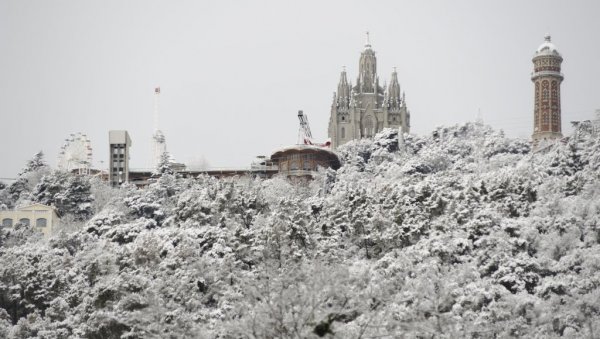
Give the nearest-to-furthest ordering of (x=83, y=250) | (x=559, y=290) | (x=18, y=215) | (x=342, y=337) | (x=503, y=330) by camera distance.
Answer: (x=342, y=337)
(x=503, y=330)
(x=559, y=290)
(x=83, y=250)
(x=18, y=215)

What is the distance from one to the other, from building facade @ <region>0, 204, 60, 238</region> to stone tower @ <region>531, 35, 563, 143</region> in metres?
56.8

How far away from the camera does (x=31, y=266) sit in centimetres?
7131

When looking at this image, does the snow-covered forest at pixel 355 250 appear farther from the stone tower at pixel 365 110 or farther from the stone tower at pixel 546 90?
the stone tower at pixel 365 110

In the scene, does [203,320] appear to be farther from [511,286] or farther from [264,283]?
[264,283]

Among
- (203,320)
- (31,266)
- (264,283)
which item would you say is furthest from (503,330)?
(31,266)

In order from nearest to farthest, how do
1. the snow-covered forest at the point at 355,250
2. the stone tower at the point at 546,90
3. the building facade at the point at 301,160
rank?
1. the snow-covered forest at the point at 355,250
2. the building facade at the point at 301,160
3. the stone tower at the point at 546,90

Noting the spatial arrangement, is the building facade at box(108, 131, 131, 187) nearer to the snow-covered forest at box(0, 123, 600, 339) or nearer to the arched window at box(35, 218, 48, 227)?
the arched window at box(35, 218, 48, 227)

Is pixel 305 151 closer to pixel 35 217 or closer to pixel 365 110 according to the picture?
pixel 35 217

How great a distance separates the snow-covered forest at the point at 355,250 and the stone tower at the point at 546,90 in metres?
31.0

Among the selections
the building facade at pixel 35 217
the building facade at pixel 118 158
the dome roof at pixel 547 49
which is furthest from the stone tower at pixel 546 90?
the building facade at pixel 35 217

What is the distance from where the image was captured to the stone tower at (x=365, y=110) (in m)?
140

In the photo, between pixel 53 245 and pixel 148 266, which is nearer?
pixel 148 266

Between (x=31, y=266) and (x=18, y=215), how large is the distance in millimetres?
25777

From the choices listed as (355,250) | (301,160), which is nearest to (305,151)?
(301,160)
